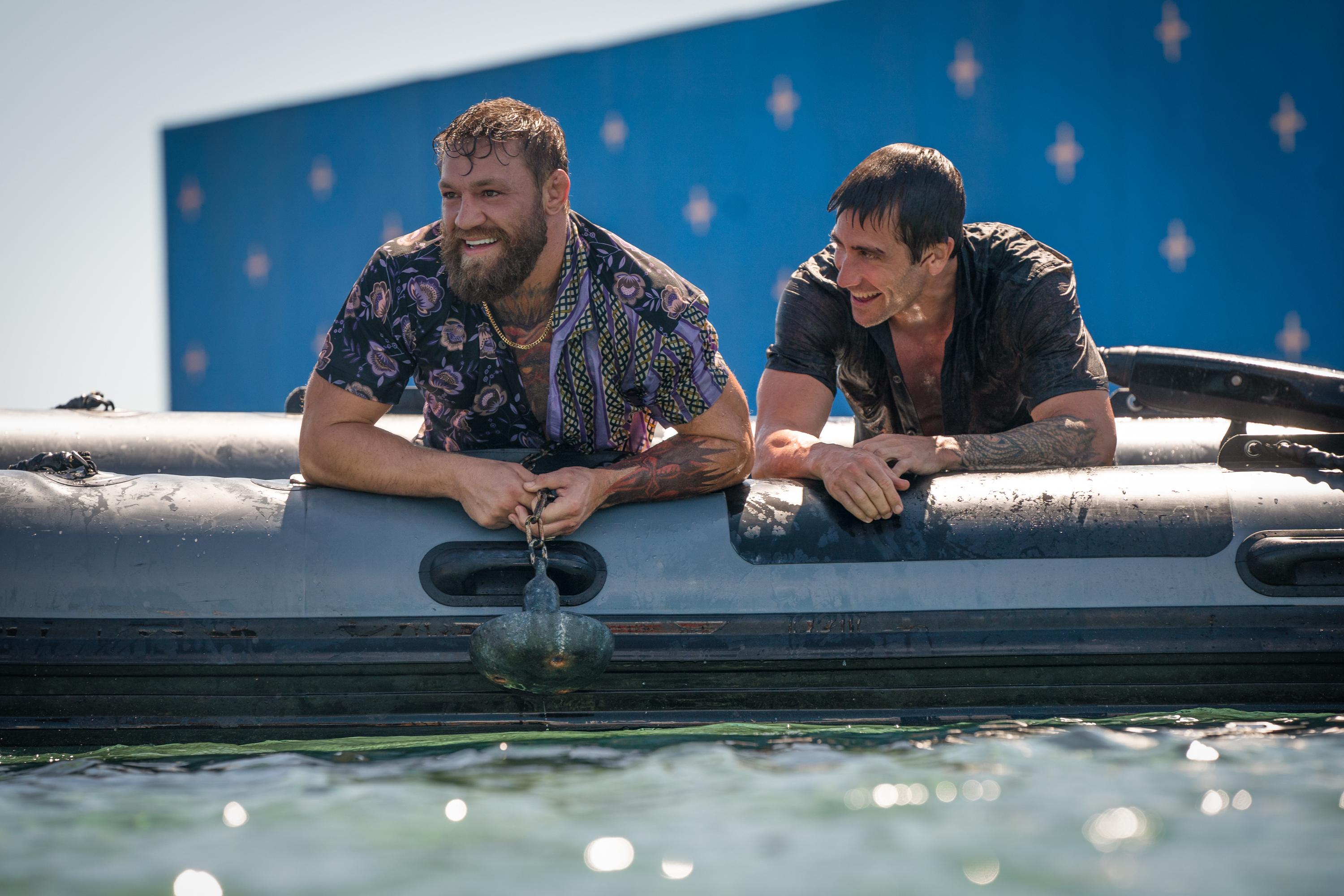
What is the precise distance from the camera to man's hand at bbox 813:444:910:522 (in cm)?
200

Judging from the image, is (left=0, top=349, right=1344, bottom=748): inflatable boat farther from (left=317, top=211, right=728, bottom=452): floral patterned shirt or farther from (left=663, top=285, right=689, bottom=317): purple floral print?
(left=663, top=285, right=689, bottom=317): purple floral print

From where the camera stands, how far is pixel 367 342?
6.60ft

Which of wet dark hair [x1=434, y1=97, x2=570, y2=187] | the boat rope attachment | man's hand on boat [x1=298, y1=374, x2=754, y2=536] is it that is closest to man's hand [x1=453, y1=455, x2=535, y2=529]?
man's hand on boat [x1=298, y1=374, x2=754, y2=536]

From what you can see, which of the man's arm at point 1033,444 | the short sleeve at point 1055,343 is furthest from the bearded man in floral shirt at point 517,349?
Answer: the short sleeve at point 1055,343

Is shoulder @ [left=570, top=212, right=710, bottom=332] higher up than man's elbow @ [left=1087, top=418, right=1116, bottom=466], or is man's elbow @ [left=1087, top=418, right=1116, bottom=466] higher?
shoulder @ [left=570, top=212, right=710, bottom=332]

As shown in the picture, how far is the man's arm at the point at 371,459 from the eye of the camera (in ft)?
6.41

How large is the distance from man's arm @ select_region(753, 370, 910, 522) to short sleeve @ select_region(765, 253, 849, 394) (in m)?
0.02

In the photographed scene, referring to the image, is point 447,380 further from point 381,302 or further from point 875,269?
point 875,269

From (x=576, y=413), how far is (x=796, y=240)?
9.58ft

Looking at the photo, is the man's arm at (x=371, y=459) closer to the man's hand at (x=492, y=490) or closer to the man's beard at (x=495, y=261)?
the man's hand at (x=492, y=490)

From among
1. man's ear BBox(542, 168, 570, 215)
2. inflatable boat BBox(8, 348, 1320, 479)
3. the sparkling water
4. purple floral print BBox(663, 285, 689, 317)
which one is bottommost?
the sparkling water

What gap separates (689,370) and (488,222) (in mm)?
401

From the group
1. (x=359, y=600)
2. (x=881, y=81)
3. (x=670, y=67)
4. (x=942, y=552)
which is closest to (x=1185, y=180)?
(x=881, y=81)

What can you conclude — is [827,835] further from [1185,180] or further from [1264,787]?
[1185,180]
